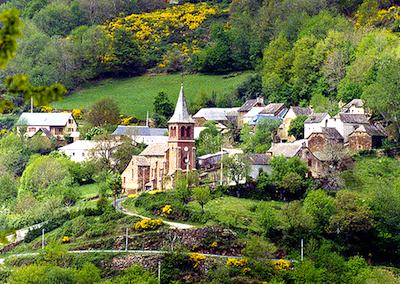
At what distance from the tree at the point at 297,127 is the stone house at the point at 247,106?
996cm

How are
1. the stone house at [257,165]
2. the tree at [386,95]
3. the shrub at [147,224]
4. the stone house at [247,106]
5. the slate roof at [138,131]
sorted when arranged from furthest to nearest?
the stone house at [247,106], the slate roof at [138,131], the tree at [386,95], the stone house at [257,165], the shrub at [147,224]

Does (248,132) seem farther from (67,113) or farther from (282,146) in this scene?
(67,113)

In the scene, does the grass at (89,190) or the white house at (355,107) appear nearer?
the grass at (89,190)

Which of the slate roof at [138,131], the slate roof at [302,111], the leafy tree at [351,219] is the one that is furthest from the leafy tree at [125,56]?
the leafy tree at [351,219]

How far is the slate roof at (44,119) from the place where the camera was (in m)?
99.1

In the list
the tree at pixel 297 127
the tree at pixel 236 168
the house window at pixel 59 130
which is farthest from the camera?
the house window at pixel 59 130

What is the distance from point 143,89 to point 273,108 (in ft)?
95.0

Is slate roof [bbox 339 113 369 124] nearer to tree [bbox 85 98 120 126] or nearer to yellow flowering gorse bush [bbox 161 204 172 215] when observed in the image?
yellow flowering gorse bush [bbox 161 204 172 215]

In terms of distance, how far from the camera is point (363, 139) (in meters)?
78.2

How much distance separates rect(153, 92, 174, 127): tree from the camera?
98.6 meters

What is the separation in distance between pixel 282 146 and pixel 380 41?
2201 centimetres

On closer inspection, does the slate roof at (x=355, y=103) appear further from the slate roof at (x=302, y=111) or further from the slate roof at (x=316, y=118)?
the slate roof at (x=316, y=118)

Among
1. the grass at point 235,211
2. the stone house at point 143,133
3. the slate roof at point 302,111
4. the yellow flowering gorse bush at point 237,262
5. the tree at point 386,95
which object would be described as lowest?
the yellow flowering gorse bush at point 237,262

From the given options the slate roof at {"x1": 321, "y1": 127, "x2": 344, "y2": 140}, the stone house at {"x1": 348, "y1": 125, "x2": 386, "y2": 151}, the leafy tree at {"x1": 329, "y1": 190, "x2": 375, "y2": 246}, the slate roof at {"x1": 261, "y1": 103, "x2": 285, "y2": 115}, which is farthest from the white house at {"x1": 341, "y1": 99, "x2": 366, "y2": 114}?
the leafy tree at {"x1": 329, "y1": 190, "x2": 375, "y2": 246}
